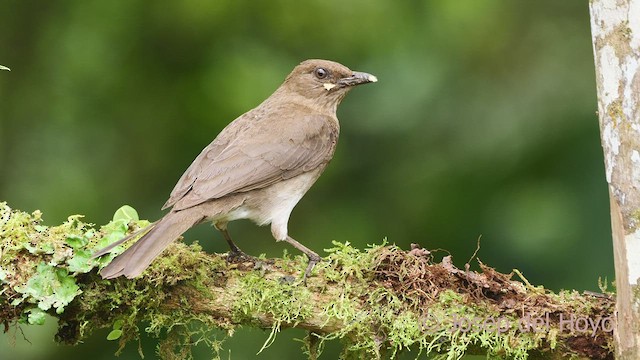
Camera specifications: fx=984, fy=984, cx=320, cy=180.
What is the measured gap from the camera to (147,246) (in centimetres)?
447

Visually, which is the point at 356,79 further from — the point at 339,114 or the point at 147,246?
the point at 147,246

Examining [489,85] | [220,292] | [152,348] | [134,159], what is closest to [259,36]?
[134,159]

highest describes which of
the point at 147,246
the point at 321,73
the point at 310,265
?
the point at 321,73

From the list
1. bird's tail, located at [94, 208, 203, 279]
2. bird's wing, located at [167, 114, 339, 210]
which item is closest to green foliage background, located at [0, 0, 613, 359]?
bird's wing, located at [167, 114, 339, 210]

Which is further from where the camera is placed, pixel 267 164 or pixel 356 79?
pixel 356 79

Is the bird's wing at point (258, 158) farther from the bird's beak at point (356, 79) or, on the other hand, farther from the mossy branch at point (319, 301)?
the mossy branch at point (319, 301)

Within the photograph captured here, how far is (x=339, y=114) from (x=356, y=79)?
71 cm

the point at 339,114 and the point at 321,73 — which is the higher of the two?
the point at 321,73

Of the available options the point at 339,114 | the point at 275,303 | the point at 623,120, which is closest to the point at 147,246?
the point at 275,303

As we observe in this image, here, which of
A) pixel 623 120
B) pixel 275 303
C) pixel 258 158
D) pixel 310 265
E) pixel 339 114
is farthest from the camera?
pixel 339 114

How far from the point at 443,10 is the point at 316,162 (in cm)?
170

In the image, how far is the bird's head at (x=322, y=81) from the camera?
6.45 meters

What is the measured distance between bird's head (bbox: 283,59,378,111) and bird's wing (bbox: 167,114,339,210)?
372 mm

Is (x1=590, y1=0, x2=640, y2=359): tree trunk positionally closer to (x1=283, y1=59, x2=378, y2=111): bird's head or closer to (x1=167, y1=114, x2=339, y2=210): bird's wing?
(x1=167, y1=114, x2=339, y2=210): bird's wing
